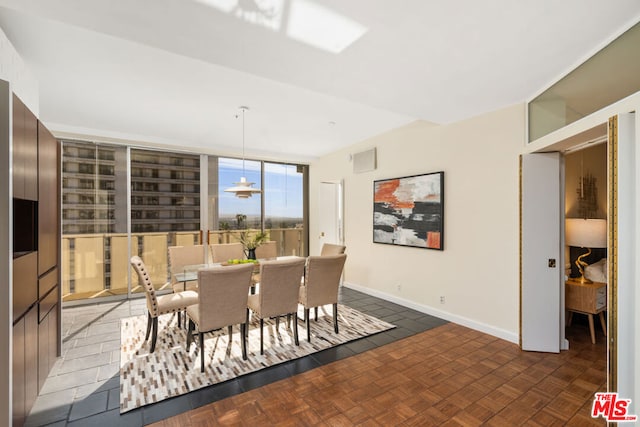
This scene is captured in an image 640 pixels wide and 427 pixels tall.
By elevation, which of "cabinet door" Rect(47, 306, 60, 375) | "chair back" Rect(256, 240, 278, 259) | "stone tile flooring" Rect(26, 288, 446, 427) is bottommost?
"stone tile flooring" Rect(26, 288, 446, 427)

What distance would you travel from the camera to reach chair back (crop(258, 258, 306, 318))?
9.27 feet

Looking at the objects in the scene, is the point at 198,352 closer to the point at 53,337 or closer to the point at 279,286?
the point at 279,286

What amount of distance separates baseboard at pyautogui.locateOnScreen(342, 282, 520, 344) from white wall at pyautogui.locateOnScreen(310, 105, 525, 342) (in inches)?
0.4

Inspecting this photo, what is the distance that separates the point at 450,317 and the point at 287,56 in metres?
3.59

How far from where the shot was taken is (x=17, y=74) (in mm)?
2277

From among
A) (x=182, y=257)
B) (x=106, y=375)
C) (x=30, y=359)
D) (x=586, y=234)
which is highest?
(x=586, y=234)

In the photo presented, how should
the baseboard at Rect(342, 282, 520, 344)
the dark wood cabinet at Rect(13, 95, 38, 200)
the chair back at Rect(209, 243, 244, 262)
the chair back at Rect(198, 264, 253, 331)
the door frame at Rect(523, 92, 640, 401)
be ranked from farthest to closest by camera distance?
the chair back at Rect(209, 243, 244, 262)
the baseboard at Rect(342, 282, 520, 344)
the chair back at Rect(198, 264, 253, 331)
the dark wood cabinet at Rect(13, 95, 38, 200)
the door frame at Rect(523, 92, 640, 401)

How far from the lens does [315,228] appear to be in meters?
6.54

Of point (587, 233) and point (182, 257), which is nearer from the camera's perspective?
point (587, 233)

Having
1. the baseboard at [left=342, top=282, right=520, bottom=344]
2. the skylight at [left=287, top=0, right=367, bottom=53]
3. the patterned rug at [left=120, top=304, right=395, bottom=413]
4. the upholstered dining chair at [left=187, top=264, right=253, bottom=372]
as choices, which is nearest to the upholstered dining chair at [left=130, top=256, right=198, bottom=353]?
the patterned rug at [left=120, top=304, right=395, bottom=413]

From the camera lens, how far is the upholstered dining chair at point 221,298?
8.07 feet

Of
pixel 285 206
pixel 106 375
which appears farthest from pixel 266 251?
pixel 106 375

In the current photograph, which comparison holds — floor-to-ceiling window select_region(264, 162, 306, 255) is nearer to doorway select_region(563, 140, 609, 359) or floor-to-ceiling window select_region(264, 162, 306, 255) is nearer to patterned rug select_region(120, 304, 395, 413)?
patterned rug select_region(120, 304, 395, 413)

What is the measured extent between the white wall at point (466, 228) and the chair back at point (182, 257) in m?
2.86
